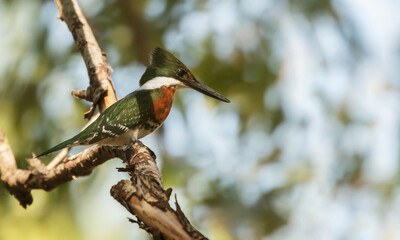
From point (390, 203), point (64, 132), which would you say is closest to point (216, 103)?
point (64, 132)

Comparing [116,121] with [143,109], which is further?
[143,109]

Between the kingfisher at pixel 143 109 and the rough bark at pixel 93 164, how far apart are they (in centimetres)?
7

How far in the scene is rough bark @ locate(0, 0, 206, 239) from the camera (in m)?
1.51

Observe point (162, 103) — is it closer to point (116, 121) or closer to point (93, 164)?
point (116, 121)

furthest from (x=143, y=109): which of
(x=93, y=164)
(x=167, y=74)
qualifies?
(x=93, y=164)

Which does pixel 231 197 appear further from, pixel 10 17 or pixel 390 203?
pixel 10 17

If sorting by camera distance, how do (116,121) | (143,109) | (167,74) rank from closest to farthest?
1. (116,121)
2. (143,109)
3. (167,74)

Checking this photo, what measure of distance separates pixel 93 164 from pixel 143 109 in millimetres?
339

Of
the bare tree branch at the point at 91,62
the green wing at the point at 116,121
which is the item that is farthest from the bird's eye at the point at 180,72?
the bare tree branch at the point at 91,62

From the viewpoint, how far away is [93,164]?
8.16 ft

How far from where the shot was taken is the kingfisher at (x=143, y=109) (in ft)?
7.97

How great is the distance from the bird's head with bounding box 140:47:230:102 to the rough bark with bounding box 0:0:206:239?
0.21 metres

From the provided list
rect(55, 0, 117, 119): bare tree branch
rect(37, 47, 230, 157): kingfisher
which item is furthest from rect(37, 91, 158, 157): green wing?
rect(55, 0, 117, 119): bare tree branch

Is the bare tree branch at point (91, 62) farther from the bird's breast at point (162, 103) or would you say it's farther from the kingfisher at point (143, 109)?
the bird's breast at point (162, 103)
